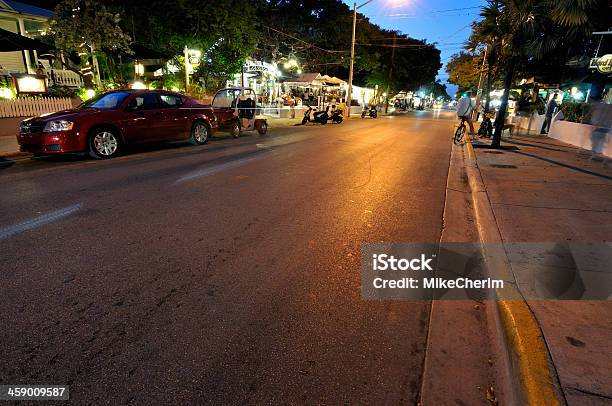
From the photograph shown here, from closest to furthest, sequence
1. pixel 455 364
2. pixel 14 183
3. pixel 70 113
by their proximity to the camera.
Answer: pixel 455 364 → pixel 14 183 → pixel 70 113

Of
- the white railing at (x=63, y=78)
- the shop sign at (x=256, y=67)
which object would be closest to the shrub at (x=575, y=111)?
the shop sign at (x=256, y=67)

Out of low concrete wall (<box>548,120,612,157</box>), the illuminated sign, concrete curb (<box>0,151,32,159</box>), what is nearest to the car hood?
concrete curb (<box>0,151,32,159</box>)

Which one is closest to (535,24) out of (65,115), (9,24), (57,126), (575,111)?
(575,111)

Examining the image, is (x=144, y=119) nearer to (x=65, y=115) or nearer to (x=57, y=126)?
(x=65, y=115)

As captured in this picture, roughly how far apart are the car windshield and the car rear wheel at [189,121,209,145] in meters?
2.45

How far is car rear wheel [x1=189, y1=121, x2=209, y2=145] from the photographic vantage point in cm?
1168

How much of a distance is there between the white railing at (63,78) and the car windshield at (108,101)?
10812 millimetres

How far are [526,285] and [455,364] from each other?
139 cm

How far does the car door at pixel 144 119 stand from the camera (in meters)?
9.33

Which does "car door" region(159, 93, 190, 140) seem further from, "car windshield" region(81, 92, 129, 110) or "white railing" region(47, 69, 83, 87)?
"white railing" region(47, 69, 83, 87)

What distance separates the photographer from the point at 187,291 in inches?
121

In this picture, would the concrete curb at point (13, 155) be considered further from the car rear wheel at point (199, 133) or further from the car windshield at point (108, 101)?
the car rear wheel at point (199, 133)

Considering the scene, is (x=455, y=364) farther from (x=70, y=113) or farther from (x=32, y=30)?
(x=32, y=30)

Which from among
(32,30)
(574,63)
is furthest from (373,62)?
(32,30)
